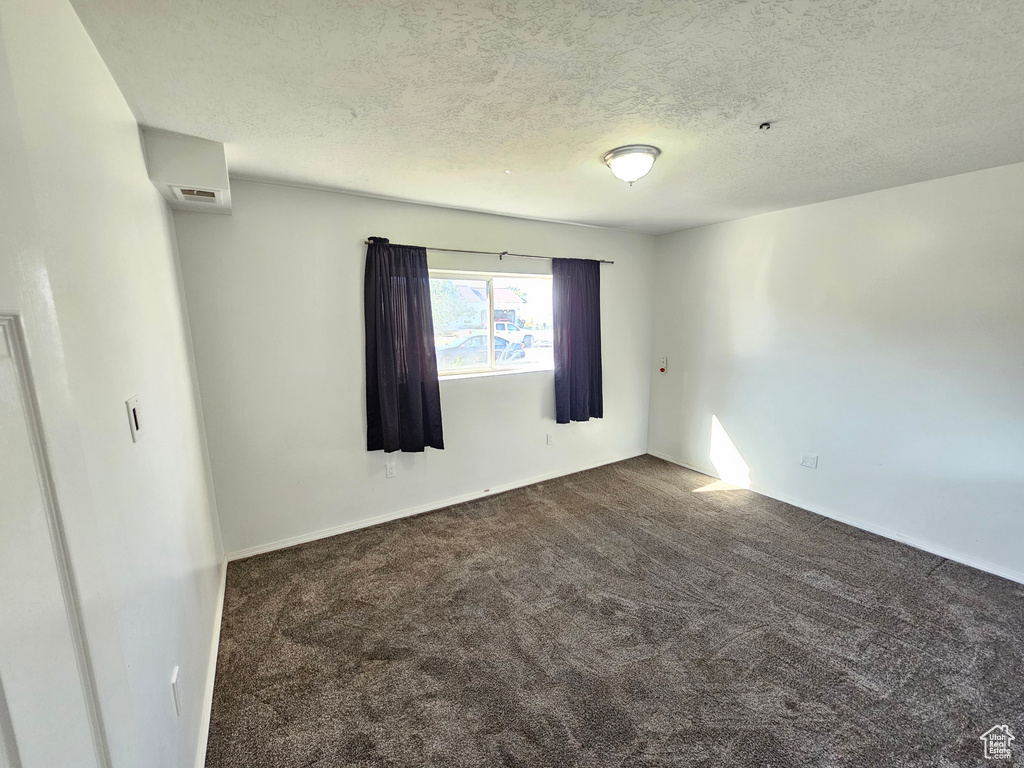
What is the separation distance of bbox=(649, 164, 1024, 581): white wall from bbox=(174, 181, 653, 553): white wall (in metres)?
1.80

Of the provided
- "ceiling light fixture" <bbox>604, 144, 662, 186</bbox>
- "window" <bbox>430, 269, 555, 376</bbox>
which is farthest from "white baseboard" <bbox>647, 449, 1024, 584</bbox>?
"ceiling light fixture" <bbox>604, 144, 662, 186</bbox>

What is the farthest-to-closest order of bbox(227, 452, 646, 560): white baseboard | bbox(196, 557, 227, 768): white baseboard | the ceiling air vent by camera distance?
bbox(227, 452, 646, 560): white baseboard → the ceiling air vent → bbox(196, 557, 227, 768): white baseboard

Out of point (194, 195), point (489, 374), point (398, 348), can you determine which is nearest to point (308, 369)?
point (398, 348)

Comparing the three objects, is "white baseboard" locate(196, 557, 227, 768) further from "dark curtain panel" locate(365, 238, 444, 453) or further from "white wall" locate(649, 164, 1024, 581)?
"white wall" locate(649, 164, 1024, 581)

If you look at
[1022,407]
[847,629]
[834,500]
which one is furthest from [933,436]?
[847,629]

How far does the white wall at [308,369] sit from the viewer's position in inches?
95.6

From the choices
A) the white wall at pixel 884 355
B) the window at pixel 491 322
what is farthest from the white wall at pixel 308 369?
the white wall at pixel 884 355

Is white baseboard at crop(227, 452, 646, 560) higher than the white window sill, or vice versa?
the white window sill

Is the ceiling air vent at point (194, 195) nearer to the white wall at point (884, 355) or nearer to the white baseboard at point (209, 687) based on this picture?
the white baseboard at point (209, 687)

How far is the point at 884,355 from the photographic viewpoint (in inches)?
108

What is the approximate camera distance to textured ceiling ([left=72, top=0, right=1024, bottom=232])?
1.13m

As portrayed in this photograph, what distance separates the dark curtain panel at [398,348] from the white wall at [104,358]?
47.4 inches

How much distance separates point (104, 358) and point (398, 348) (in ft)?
6.33

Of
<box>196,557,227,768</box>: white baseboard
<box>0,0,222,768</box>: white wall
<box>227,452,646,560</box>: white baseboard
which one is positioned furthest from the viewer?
<box>227,452,646,560</box>: white baseboard
